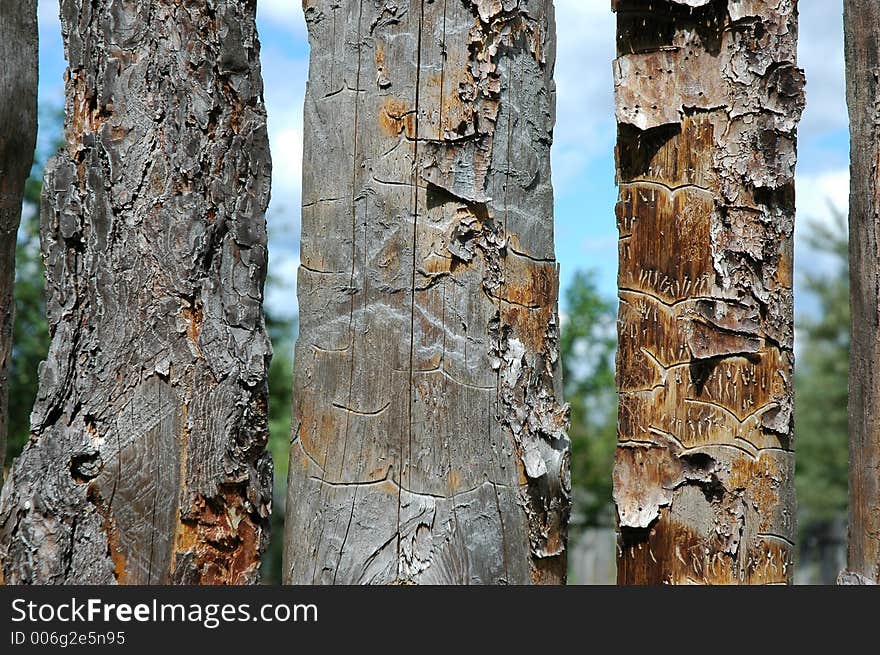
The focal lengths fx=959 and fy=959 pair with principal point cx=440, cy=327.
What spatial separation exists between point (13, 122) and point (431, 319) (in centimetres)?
160

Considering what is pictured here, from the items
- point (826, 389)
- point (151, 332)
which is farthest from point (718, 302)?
point (826, 389)

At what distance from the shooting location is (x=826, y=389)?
15586 mm

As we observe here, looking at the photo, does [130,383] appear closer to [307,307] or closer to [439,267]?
[307,307]

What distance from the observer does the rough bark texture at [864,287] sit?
9.80 feet

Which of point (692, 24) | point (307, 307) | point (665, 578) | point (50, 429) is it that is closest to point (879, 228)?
point (692, 24)

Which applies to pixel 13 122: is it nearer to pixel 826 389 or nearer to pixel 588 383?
pixel 588 383

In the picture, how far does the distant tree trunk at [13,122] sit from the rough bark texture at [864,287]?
261 cm

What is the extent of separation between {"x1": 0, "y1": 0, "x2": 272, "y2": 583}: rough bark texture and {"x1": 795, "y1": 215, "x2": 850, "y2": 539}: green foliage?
14.2 metres

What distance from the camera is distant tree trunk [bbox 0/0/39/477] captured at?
298 centimetres

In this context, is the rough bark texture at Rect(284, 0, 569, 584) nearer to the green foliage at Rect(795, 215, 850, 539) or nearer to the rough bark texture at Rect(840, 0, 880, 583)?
the rough bark texture at Rect(840, 0, 880, 583)

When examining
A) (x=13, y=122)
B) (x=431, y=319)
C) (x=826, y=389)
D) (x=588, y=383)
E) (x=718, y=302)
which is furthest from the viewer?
(x=826, y=389)

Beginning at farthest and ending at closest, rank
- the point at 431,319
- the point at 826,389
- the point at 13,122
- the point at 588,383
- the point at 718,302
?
the point at 826,389 < the point at 588,383 < the point at 13,122 < the point at 718,302 < the point at 431,319

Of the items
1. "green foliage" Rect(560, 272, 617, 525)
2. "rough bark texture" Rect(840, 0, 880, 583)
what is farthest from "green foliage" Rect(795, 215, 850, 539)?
"rough bark texture" Rect(840, 0, 880, 583)

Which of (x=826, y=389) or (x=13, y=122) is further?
(x=826, y=389)
